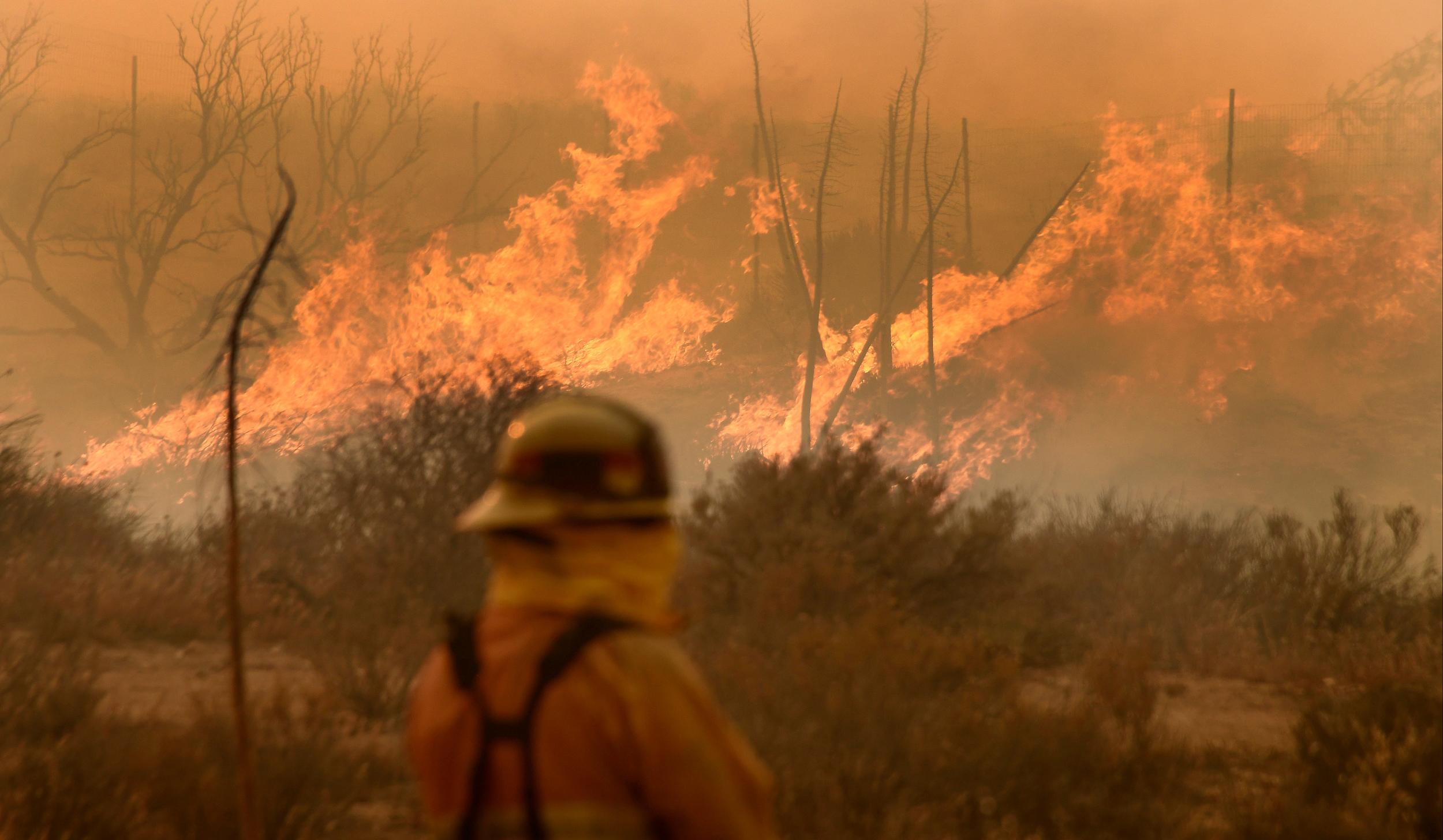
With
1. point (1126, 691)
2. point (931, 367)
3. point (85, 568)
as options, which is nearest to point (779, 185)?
point (931, 367)

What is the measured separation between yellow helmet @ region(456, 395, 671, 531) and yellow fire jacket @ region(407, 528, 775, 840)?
0.04m

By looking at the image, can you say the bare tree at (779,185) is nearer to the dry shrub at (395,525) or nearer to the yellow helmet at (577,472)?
the dry shrub at (395,525)

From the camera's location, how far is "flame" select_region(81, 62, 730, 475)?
2206 centimetres

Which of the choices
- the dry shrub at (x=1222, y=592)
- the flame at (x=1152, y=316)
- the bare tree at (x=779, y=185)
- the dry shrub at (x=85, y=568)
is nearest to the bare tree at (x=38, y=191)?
the bare tree at (x=779, y=185)

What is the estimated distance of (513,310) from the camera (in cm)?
2488

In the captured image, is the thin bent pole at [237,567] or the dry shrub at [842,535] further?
the dry shrub at [842,535]

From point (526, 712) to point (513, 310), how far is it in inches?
942

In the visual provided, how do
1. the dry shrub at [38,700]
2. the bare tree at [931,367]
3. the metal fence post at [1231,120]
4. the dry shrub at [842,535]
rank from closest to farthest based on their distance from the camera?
the dry shrub at [38,700] → the dry shrub at [842,535] → the bare tree at [931,367] → the metal fence post at [1231,120]

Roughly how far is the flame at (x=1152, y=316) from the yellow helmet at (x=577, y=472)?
21839 mm

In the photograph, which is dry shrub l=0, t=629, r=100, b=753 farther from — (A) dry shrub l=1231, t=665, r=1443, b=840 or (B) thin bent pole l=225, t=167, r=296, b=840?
(A) dry shrub l=1231, t=665, r=1443, b=840

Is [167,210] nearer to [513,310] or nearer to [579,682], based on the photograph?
[513,310]

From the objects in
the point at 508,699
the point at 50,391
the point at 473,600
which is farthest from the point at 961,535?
the point at 50,391

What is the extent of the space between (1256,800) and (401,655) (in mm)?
5174

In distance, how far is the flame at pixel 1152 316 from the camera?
947 inches
